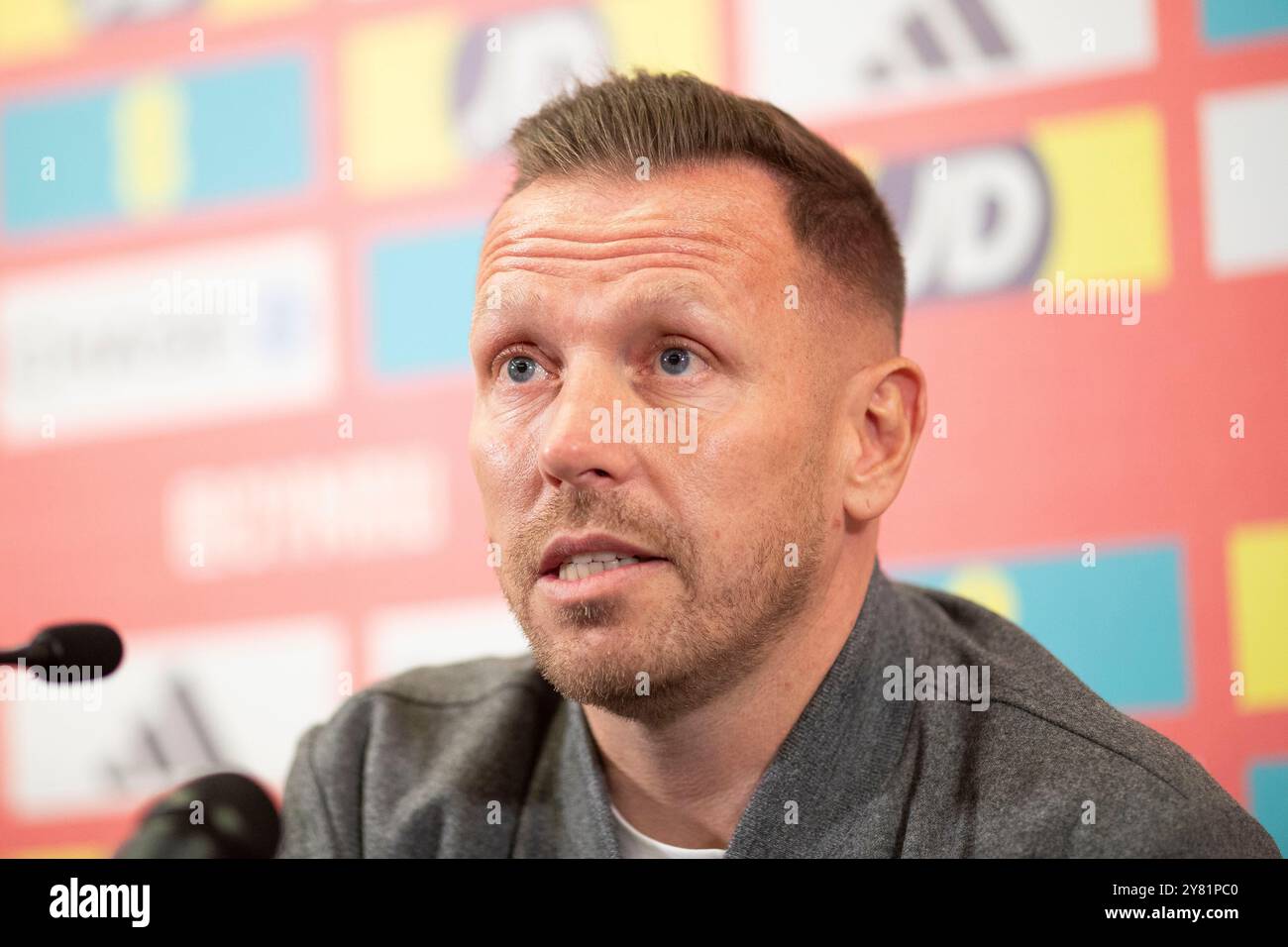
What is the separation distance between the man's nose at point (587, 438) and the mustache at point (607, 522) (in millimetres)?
22

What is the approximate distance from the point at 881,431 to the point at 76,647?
42.6 inches

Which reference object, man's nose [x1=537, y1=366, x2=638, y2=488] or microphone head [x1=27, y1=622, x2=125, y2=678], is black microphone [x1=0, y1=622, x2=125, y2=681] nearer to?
microphone head [x1=27, y1=622, x2=125, y2=678]

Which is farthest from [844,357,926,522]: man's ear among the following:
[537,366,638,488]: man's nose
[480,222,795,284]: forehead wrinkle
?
[537,366,638,488]: man's nose

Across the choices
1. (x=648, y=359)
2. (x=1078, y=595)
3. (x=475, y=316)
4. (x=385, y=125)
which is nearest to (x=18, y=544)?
(x=385, y=125)

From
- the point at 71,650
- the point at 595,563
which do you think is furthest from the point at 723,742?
the point at 71,650

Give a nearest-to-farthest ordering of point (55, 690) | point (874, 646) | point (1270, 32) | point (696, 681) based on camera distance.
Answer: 1. point (696, 681)
2. point (874, 646)
3. point (1270, 32)
4. point (55, 690)

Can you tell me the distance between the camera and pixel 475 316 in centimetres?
175

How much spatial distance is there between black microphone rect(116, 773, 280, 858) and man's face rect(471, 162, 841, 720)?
1.35 ft

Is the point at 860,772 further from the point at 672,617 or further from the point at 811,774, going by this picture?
the point at 672,617

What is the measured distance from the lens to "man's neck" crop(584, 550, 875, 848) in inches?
66.2

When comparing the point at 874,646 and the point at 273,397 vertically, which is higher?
the point at 273,397
